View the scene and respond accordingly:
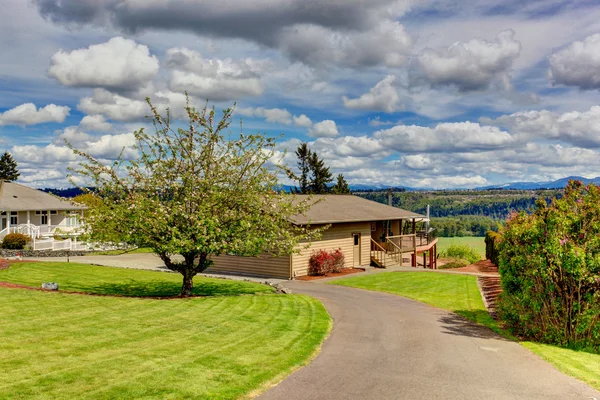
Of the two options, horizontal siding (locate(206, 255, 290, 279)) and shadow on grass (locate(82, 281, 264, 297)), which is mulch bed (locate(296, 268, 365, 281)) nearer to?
horizontal siding (locate(206, 255, 290, 279))

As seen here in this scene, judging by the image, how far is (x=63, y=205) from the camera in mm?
49781

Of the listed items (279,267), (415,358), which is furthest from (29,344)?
(279,267)

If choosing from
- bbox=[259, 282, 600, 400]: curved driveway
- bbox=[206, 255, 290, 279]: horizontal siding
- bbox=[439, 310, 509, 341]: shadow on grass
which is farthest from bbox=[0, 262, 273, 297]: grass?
bbox=[439, 310, 509, 341]: shadow on grass

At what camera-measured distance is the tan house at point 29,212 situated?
4250cm

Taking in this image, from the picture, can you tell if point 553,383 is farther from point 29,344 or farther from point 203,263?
point 203,263

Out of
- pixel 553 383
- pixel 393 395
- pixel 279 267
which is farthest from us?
pixel 279 267

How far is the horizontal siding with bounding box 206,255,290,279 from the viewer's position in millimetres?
27688

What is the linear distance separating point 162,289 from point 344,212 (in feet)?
52.4

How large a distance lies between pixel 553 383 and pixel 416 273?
19.6m

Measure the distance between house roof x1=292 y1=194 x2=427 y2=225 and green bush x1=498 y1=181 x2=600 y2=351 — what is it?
1320 centimetres

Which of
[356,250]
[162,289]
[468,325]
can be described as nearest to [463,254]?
[356,250]

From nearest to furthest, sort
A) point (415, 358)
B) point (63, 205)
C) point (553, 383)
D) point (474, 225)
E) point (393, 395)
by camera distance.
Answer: point (393, 395), point (553, 383), point (415, 358), point (63, 205), point (474, 225)

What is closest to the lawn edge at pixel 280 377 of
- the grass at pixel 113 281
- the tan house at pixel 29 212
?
the grass at pixel 113 281

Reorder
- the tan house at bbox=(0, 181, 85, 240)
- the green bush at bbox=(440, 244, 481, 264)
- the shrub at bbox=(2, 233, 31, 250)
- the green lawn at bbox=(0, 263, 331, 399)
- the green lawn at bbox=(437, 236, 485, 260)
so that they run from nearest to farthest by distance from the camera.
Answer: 1. the green lawn at bbox=(0, 263, 331, 399)
2. the shrub at bbox=(2, 233, 31, 250)
3. the tan house at bbox=(0, 181, 85, 240)
4. the green bush at bbox=(440, 244, 481, 264)
5. the green lawn at bbox=(437, 236, 485, 260)
